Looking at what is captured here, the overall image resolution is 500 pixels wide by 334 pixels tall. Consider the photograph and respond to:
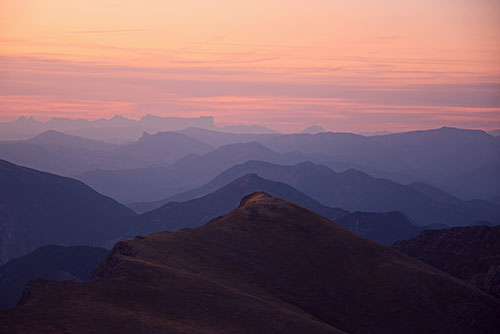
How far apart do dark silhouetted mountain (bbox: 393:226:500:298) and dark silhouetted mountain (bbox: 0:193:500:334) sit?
157ft

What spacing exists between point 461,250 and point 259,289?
102 m

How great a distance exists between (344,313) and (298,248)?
23.2 metres

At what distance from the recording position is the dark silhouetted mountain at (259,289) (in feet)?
203

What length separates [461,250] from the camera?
171 metres

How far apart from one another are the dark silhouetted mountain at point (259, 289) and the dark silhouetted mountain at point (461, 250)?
48004 mm

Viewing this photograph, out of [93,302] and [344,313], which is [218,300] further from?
[344,313]

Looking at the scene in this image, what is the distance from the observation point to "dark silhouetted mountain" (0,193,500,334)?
61938mm

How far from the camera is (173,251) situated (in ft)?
320

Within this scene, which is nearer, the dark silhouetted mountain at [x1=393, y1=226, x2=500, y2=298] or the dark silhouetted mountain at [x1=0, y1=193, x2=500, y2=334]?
the dark silhouetted mountain at [x1=0, y1=193, x2=500, y2=334]

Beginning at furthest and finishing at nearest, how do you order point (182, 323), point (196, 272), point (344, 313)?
point (344, 313) → point (196, 272) → point (182, 323)

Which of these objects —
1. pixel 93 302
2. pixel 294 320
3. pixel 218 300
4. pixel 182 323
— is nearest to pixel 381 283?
pixel 294 320

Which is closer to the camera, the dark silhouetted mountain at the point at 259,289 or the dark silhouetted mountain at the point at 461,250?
the dark silhouetted mountain at the point at 259,289

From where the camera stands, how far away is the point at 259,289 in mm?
93938

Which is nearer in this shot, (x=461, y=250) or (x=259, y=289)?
(x=259, y=289)
